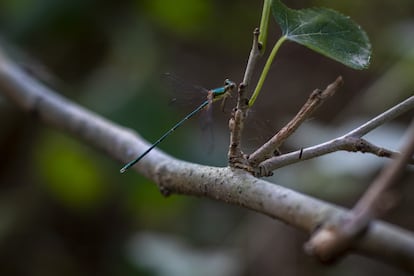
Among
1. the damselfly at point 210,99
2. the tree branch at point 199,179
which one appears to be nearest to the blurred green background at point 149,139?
the tree branch at point 199,179

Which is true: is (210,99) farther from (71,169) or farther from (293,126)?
(71,169)

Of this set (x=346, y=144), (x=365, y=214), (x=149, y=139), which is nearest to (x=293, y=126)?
(x=346, y=144)

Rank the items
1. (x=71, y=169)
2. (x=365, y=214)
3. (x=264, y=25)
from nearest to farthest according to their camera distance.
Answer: (x=365, y=214)
(x=264, y=25)
(x=71, y=169)

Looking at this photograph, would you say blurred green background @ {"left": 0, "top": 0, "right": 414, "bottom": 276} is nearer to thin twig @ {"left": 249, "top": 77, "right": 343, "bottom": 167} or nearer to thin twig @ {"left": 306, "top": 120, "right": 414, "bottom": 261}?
thin twig @ {"left": 249, "top": 77, "right": 343, "bottom": 167}

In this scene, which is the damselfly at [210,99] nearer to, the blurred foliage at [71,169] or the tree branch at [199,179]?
the tree branch at [199,179]

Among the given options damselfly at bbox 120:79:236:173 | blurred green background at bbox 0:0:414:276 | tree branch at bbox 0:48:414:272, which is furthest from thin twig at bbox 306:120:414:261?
blurred green background at bbox 0:0:414:276

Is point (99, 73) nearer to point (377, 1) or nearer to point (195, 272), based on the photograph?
point (195, 272)
